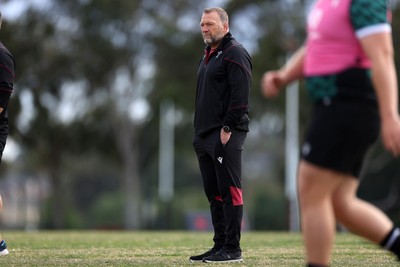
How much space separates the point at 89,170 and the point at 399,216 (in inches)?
878

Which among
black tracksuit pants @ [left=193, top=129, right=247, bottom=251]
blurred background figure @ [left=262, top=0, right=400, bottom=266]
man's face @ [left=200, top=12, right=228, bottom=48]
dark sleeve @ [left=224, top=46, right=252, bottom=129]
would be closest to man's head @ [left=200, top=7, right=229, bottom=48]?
man's face @ [left=200, top=12, right=228, bottom=48]

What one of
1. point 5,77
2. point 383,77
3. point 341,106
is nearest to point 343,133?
point 341,106

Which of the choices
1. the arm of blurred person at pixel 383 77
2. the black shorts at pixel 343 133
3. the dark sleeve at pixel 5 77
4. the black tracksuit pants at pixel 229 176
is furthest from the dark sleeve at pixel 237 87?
the arm of blurred person at pixel 383 77

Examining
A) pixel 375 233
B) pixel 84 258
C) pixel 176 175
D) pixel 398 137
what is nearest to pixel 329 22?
pixel 398 137

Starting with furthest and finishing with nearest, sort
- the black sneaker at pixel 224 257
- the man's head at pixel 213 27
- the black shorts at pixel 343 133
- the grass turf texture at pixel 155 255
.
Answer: the man's head at pixel 213 27, the black sneaker at pixel 224 257, the grass turf texture at pixel 155 255, the black shorts at pixel 343 133

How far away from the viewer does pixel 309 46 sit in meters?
4.91

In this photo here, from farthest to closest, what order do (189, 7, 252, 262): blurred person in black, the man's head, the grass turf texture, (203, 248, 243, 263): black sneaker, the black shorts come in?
1. the man's head
2. (189, 7, 252, 262): blurred person in black
3. (203, 248, 243, 263): black sneaker
4. the grass turf texture
5. the black shorts

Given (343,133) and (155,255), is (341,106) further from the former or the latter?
(155,255)

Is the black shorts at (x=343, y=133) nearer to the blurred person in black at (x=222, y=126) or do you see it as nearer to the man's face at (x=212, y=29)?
the blurred person in black at (x=222, y=126)

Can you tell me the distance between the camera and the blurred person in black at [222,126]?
23.9ft

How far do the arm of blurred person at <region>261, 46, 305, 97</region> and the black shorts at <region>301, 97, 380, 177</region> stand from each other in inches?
18.7

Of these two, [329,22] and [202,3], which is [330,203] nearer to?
[329,22]

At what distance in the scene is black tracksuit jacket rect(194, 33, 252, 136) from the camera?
286 inches

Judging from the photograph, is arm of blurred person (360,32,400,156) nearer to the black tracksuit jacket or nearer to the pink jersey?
the pink jersey
